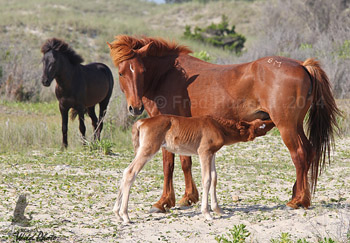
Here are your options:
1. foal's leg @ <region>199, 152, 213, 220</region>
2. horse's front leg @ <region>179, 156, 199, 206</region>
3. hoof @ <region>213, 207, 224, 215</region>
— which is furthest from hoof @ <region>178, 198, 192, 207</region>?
foal's leg @ <region>199, 152, 213, 220</region>

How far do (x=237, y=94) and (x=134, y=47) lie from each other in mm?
1723

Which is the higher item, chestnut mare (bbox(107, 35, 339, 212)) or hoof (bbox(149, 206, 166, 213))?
chestnut mare (bbox(107, 35, 339, 212))

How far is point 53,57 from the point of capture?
11.1 m

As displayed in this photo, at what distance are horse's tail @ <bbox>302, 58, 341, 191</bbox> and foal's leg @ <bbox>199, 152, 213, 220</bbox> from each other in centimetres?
156

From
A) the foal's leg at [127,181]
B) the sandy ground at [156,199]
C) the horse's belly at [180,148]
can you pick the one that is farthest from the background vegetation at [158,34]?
the horse's belly at [180,148]

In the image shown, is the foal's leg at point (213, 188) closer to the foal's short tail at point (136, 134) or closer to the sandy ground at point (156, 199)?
the sandy ground at point (156, 199)

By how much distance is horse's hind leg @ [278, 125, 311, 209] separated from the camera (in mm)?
6348

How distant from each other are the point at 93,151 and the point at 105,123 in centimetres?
289

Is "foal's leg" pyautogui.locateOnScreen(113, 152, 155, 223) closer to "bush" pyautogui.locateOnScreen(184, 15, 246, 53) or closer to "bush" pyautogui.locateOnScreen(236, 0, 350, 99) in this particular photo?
"bush" pyautogui.locateOnScreen(236, 0, 350, 99)

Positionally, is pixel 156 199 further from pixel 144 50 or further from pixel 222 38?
pixel 222 38

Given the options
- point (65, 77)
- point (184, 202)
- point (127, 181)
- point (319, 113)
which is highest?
point (319, 113)

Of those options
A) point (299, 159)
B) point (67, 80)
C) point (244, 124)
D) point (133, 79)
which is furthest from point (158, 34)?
point (299, 159)

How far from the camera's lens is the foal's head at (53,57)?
11.0 metres

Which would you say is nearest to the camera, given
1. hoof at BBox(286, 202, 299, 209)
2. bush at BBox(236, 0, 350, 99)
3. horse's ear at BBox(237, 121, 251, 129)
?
horse's ear at BBox(237, 121, 251, 129)
